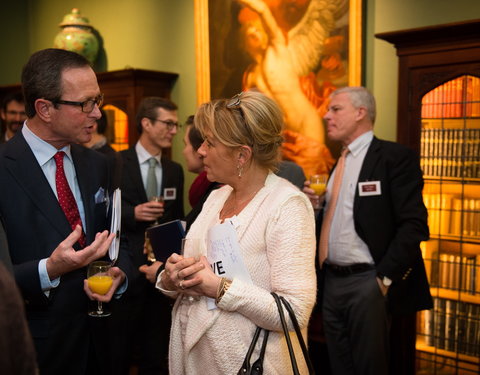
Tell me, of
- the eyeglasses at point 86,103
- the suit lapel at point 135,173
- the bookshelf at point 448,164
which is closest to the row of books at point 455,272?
the bookshelf at point 448,164

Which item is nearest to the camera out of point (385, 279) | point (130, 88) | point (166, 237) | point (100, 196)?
point (100, 196)

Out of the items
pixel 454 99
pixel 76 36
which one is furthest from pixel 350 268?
pixel 76 36

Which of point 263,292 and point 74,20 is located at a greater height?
point 74,20

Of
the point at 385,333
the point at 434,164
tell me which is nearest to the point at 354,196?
the point at 434,164

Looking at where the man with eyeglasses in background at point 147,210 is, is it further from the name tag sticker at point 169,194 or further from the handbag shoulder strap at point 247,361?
the handbag shoulder strap at point 247,361

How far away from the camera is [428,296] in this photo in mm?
3346

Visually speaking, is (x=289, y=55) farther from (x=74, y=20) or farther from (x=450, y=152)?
(x=74, y=20)

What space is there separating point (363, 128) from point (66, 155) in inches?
79.9

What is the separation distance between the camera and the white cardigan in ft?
5.61

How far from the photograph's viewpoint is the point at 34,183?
200 cm

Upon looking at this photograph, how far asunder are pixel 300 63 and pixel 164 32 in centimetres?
187

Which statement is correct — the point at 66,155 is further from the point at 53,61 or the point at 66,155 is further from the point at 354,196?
the point at 354,196

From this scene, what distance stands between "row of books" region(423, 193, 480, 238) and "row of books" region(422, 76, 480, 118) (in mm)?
518

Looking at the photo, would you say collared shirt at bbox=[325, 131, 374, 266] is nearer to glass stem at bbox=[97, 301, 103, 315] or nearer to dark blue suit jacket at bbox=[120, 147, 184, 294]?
dark blue suit jacket at bbox=[120, 147, 184, 294]
